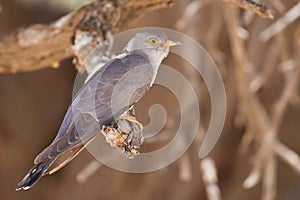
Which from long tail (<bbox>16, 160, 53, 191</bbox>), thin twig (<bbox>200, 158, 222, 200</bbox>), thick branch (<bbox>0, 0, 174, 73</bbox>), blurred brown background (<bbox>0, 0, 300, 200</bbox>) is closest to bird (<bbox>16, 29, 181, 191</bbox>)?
long tail (<bbox>16, 160, 53, 191</bbox>)

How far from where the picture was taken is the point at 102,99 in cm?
175

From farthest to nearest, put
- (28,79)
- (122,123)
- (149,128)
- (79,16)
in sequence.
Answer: (28,79) < (149,128) < (79,16) < (122,123)

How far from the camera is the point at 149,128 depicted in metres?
3.20

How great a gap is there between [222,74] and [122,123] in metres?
2.13

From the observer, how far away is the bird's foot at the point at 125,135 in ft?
5.06

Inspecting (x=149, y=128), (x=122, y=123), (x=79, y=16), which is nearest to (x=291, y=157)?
(x=149, y=128)

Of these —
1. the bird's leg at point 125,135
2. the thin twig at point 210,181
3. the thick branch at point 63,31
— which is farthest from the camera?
the thin twig at point 210,181

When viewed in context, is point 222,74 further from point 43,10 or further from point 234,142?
point 43,10

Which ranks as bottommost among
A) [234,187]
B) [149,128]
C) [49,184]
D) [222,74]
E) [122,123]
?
[234,187]

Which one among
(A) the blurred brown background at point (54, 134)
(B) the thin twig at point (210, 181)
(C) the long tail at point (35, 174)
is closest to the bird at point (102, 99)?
(C) the long tail at point (35, 174)

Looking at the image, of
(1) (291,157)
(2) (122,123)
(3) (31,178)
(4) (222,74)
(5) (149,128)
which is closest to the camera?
(3) (31,178)

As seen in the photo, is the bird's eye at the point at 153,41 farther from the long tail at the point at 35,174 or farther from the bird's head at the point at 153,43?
the long tail at the point at 35,174

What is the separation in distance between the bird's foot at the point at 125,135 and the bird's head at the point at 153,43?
0.86ft

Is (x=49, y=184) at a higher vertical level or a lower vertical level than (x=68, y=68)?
lower
